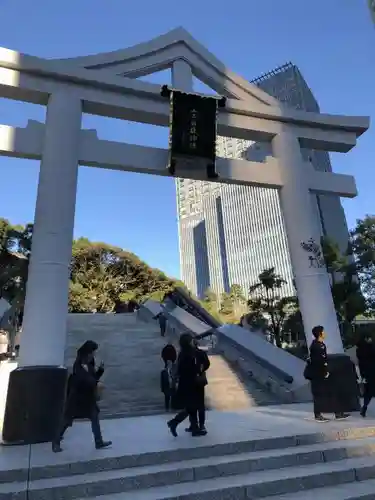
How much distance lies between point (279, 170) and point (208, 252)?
86618mm

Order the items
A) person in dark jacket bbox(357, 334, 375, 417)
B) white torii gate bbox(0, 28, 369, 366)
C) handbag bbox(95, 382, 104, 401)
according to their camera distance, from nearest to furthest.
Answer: handbag bbox(95, 382, 104, 401)
white torii gate bbox(0, 28, 369, 366)
person in dark jacket bbox(357, 334, 375, 417)

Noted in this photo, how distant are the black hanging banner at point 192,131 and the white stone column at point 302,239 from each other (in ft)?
5.56

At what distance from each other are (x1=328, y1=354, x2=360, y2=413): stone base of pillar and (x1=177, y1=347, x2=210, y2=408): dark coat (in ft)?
9.53

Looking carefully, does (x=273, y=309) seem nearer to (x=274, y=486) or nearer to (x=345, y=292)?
(x=345, y=292)

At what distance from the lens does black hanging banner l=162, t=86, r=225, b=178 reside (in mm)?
7621

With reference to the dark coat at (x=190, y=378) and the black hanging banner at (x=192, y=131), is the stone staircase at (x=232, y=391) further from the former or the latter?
the black hanging banner at (x=192, y=131)

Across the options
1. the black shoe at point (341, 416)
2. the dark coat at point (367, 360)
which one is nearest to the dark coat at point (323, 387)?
the black shoe at point (341, 416)

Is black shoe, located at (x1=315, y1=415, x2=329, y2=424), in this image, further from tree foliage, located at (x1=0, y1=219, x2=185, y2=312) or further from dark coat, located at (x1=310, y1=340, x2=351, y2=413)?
tree foliage, located at (x1=0, y1=219, x2=185, y2=312)

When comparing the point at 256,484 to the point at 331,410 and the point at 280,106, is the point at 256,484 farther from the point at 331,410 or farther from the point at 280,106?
the point at 280,106

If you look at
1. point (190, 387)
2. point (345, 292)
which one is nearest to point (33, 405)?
point (190, 387)

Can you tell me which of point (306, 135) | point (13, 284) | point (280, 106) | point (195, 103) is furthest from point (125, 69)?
point (13, 284)

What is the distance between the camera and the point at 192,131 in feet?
25.4

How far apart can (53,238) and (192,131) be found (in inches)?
140

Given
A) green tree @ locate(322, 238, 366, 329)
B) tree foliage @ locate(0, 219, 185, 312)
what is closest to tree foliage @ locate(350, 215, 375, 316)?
green tree @ locate(322, 238, 366, 329)
